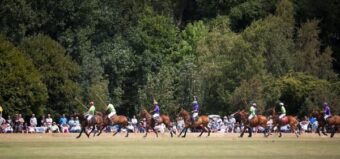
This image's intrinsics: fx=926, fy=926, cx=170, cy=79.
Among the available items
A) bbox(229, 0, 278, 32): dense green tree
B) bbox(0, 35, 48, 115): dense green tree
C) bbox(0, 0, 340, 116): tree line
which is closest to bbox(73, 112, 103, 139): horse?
bbox(0, 35, 48, 115): dense green tree

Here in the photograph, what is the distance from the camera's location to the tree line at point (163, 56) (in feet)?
237

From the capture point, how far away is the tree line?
237 feet

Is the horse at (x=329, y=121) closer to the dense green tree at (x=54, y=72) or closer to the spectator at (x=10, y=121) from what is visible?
the spectator at (x=10, y=121)

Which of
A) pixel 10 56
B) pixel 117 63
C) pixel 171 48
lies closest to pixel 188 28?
pixel 171 48

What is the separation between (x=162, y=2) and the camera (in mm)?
96812

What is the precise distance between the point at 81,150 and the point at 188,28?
56951 millimetres

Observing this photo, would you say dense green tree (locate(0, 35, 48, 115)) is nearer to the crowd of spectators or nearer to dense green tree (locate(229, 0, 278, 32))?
the crowd of spectators

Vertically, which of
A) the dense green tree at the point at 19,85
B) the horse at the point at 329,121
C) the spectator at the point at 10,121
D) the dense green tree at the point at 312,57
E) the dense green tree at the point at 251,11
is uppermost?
the dense green tree at the point at 251,11

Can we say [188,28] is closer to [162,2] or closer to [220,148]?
[162,2]

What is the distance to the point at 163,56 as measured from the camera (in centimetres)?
8869

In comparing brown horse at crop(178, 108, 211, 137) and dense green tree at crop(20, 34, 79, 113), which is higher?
dense green tree at crop(20, 34, 79, 113)

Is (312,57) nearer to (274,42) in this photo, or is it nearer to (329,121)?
(274,42)

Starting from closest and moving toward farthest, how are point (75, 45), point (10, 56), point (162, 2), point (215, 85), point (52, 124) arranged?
point (52, 124), point (10, 56), point (215, 85), point (75, 45), point (162, 2)

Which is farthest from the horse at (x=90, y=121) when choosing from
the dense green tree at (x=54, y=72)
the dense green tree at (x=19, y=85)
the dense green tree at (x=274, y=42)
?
the dense green tree at (x=274, y=42)
